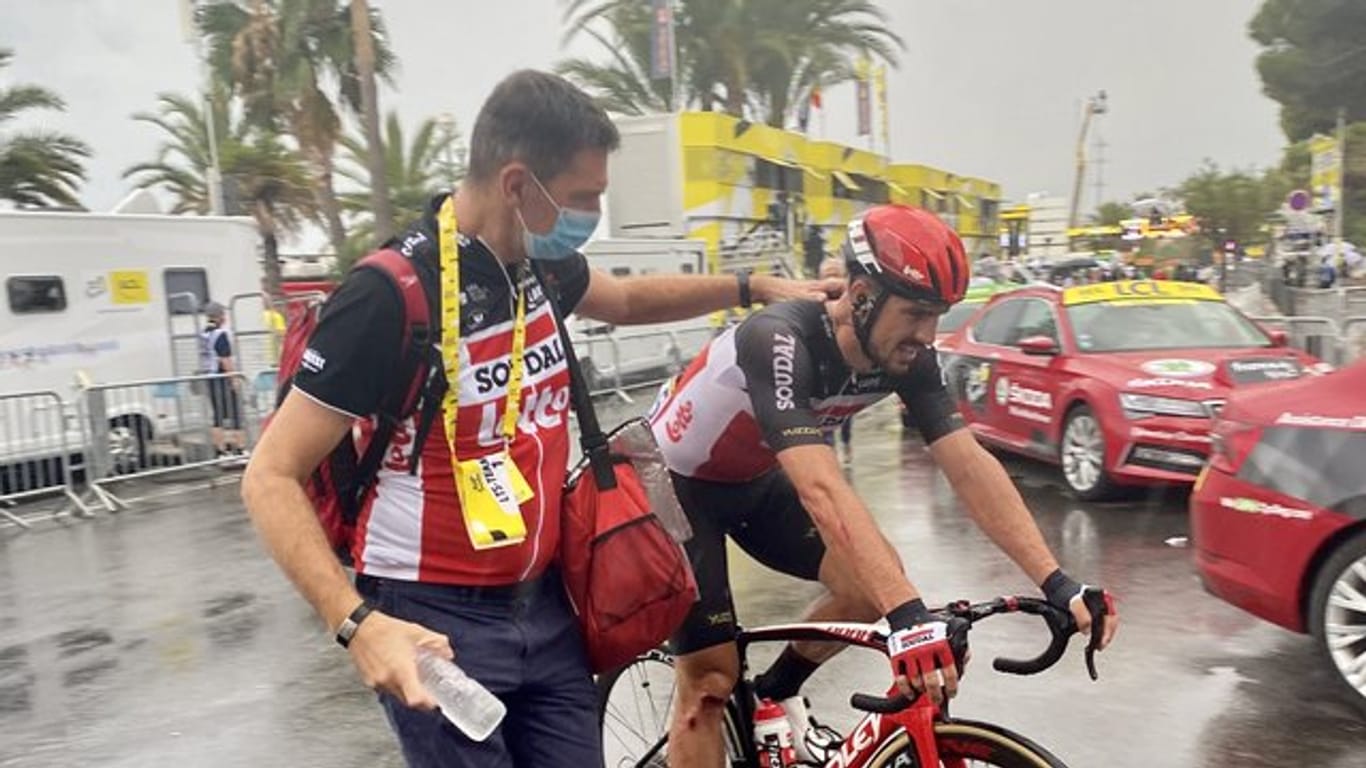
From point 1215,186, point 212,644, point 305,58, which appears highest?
point 305,58

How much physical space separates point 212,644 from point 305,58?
75.4ft

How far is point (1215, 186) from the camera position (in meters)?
44.9

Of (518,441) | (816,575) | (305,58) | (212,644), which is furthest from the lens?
(305,58)

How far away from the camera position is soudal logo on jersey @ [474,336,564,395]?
7.11 ft

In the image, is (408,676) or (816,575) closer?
(408,676)

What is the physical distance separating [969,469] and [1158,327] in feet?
22.7

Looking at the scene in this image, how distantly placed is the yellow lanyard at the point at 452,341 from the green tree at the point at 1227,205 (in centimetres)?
4743

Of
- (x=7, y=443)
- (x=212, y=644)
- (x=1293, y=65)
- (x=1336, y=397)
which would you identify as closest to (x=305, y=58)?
(x=7, y=443)

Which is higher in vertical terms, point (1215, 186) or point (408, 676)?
point (1215, 186)

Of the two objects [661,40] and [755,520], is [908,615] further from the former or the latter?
[661,40]

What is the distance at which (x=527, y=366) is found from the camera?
2270mm

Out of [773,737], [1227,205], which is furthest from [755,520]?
[1227,205]

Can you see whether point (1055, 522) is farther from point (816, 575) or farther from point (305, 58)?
point (305, 58)

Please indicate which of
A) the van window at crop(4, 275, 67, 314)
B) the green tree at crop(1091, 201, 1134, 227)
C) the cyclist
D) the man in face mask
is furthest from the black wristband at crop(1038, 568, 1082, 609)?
the green tree at crop(1091, 201, 1134, 227)
